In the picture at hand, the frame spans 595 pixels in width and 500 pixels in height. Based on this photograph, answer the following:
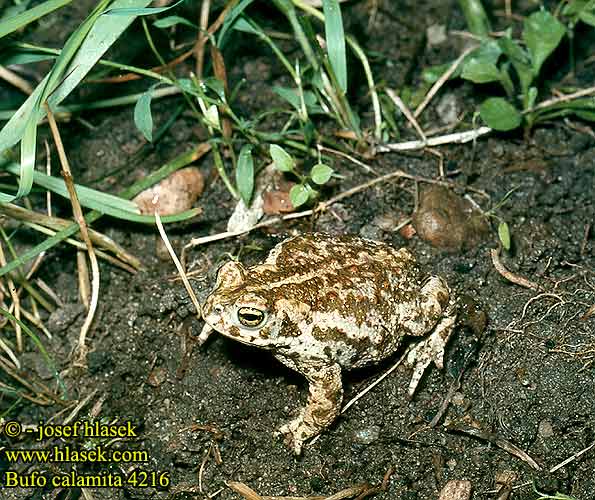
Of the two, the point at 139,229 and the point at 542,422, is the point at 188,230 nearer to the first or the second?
the point at 139,229

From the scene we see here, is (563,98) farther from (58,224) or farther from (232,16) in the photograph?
(58,224)

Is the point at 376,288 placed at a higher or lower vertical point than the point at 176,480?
higher

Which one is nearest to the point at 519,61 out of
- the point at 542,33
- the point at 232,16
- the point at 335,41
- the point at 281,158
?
the point at 542,33

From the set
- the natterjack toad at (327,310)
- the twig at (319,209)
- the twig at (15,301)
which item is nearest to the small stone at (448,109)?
the twig at (319,209)

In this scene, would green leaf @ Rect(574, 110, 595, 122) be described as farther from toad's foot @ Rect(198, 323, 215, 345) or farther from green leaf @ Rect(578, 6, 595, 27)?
toad's foot @ Rect(198, 323, 215, 345)

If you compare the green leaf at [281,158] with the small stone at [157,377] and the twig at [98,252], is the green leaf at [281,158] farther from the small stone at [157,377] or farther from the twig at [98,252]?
the small stone at [157,377]

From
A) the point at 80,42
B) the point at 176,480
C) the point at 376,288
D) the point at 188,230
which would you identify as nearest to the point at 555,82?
the point at 376,288
